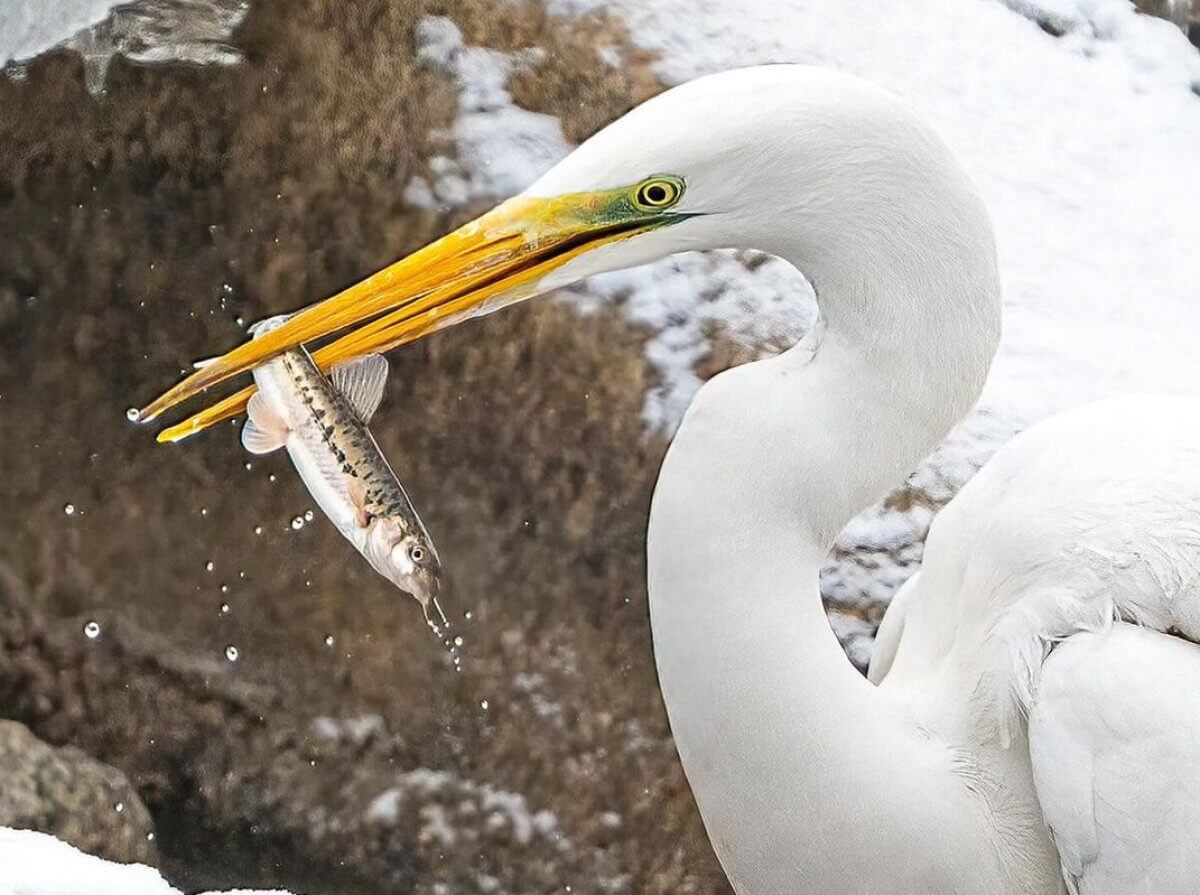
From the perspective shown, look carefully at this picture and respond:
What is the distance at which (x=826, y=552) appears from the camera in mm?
1463

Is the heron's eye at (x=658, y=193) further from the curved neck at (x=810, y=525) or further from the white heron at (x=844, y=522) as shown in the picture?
the curved neck at (x=810, y=525)

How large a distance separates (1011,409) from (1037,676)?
1568 millimetres

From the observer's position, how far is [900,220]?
4.39ft

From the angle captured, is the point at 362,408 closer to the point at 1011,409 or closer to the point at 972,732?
the point at 972,732

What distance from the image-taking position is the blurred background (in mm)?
2904

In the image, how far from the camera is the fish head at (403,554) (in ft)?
5.43

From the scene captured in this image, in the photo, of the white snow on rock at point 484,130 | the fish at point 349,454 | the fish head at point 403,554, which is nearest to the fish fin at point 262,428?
the fish at point 349,454

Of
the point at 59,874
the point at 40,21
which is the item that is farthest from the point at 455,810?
the point at 40,21

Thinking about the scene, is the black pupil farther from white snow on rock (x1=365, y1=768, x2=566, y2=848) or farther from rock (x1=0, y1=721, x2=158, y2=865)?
rock (x1=0, y1=721, x2=158, y2=865)

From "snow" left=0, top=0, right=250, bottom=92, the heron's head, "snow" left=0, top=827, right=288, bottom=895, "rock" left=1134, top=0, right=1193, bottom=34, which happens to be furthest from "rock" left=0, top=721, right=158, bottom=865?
"rock" left=1134, top=0, right=1193, bottom=34

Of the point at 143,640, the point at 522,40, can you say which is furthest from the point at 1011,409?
the point at 143,640

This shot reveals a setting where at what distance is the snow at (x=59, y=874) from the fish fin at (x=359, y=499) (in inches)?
18.1

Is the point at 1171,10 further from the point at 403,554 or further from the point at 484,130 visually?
the point at 403,554

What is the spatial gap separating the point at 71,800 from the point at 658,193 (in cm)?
214
